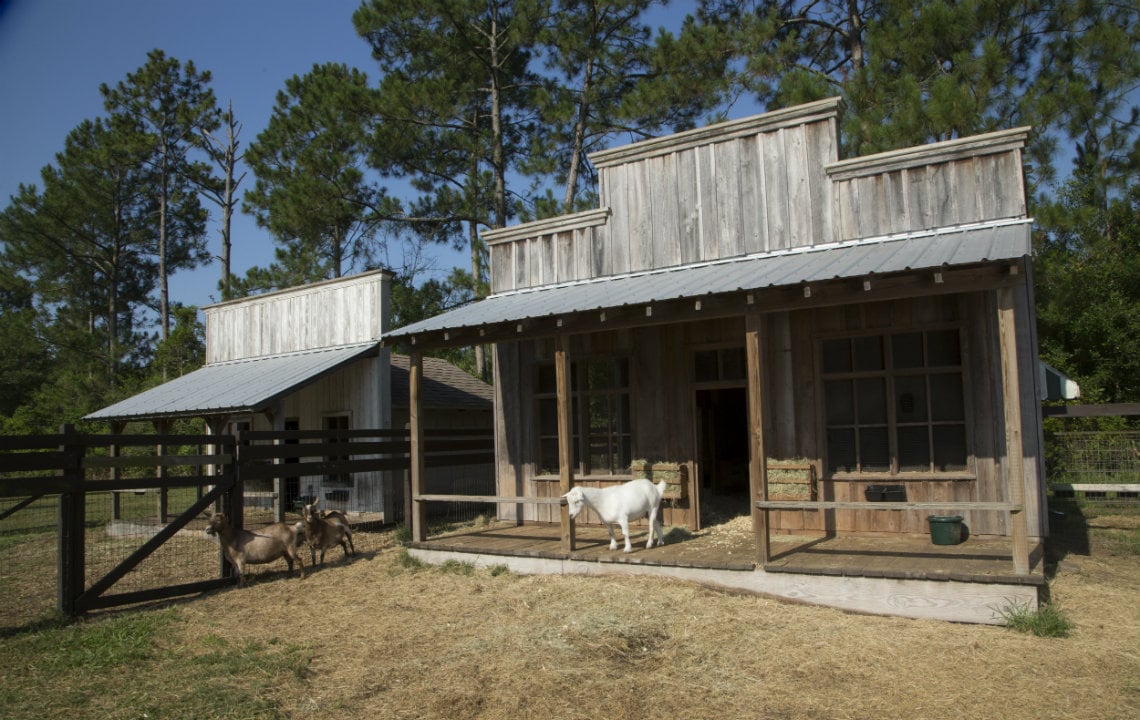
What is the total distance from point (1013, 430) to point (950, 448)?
2.07m

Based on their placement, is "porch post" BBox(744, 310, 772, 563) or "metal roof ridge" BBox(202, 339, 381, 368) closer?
"porch post" BBox(744, 310, 772, 563)

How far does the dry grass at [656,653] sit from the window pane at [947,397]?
72.3 inches

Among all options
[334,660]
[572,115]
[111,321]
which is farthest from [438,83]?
[111,321]

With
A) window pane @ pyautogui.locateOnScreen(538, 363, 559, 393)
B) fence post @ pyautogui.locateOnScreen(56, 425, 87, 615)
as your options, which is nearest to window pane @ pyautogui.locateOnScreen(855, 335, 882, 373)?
window pane @ pyautogui.locateOnScreen(538, 363, 559, 393)

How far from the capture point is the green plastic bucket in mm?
7953

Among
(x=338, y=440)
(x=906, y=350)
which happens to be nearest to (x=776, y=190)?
(x=906, y=350)

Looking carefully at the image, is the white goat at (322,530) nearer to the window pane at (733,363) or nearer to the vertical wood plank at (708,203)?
the window pane at (733,363)

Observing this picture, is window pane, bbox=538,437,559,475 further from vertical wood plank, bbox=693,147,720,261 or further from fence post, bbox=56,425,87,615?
fence post, bbox=56,425,87,615

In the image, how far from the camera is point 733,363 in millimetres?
10188

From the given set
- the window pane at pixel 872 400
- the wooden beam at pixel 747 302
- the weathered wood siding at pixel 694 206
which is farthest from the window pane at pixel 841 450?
the weathered wood siding at pixel 694 206

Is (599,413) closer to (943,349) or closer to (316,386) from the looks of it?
(943,349)

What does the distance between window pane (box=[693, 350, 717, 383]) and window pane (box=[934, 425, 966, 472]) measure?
2823 mm

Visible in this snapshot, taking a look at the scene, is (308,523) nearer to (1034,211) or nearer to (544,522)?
(544,522)

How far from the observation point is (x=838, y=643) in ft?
20.2
